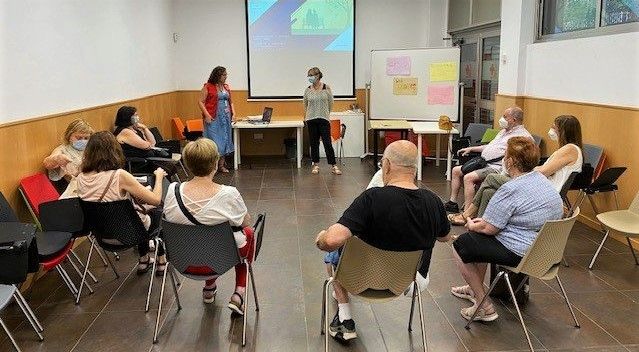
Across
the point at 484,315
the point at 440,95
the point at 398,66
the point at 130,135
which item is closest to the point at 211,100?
the point at 130,135

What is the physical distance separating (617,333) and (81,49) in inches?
193

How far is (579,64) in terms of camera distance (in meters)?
5.24

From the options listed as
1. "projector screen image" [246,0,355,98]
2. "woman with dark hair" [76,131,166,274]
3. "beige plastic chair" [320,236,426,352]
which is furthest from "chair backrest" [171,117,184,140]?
"beige plastic chair" [320,236,426,352]

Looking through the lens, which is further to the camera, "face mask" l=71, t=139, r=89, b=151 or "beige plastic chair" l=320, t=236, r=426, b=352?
"face mask" l=71, t=139, r=89, b=151

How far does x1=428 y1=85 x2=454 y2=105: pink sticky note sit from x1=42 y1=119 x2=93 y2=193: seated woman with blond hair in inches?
211

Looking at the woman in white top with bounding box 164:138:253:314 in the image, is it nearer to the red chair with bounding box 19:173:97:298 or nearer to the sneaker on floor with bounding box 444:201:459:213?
the red chair with bounding box 19:173:97:298

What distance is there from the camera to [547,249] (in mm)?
2793

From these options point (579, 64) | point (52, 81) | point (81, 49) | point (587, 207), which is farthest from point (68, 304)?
point (579, 64)

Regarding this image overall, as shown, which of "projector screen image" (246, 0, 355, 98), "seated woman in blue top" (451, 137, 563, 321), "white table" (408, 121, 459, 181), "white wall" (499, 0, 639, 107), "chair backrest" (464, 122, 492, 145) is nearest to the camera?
"seated woman in blue top" (451, 137, 563, 321)

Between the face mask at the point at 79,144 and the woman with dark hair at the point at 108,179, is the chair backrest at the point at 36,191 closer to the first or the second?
the face mask at the point at 79,144

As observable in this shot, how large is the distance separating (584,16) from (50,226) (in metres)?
5.20

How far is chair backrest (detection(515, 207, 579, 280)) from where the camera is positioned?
8.83ft

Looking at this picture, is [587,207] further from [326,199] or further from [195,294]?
[195,294]

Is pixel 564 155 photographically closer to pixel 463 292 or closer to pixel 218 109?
pixel 463 292
